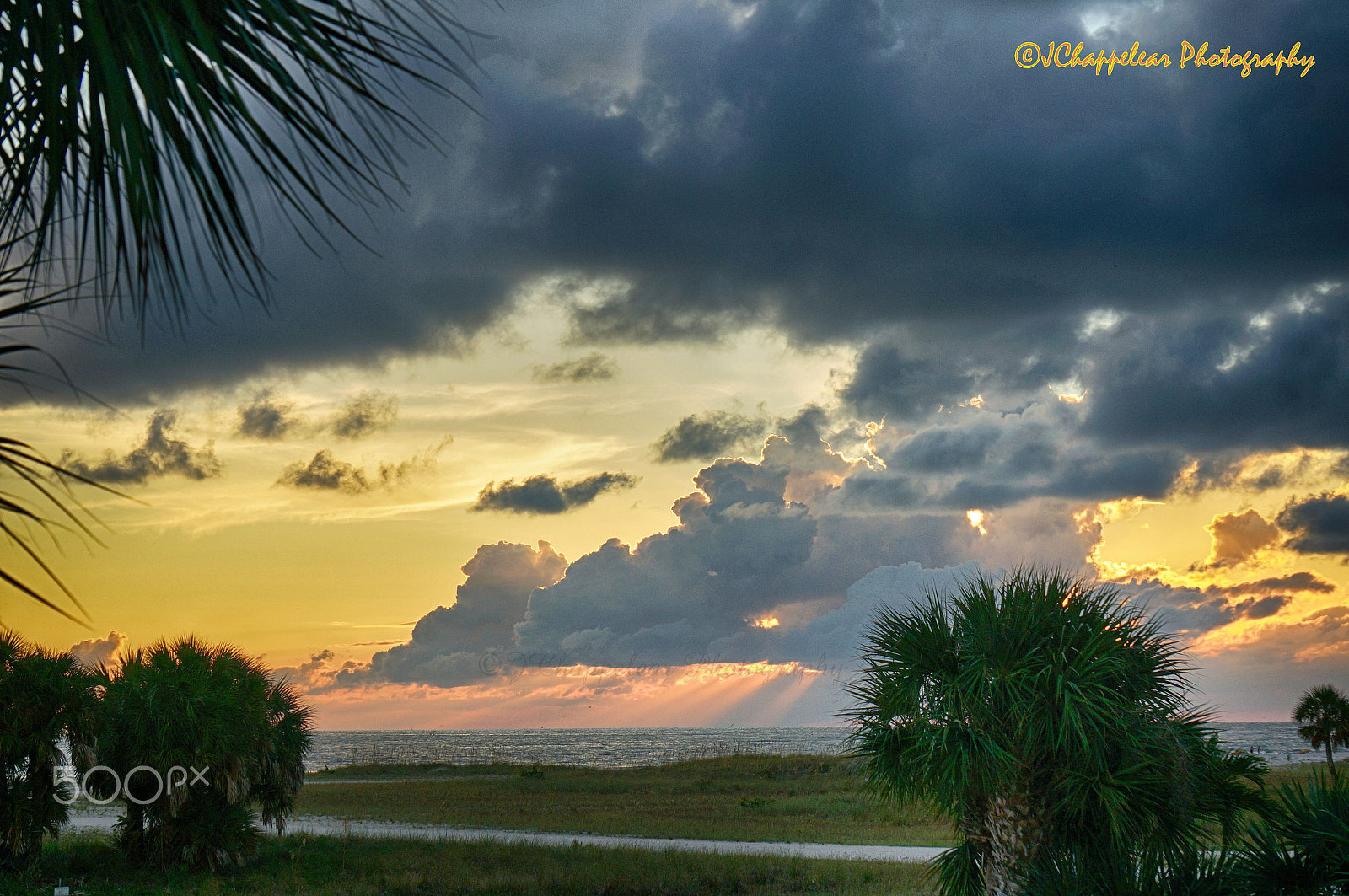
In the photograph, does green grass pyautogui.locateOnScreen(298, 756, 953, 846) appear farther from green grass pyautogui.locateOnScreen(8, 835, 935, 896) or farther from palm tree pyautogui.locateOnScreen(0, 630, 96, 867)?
palm tree pyautogui.locateOnScreen(0, 630, 96, 867)

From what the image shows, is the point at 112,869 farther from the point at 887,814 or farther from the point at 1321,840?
the point at 887,814

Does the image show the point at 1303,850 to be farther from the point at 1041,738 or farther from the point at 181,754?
the point at 181,754

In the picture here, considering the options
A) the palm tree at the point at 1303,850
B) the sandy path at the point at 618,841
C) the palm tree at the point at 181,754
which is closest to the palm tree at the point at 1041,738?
the palm tree at the point at 1303,850

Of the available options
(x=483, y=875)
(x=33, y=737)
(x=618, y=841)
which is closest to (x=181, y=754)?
(x=33, y=737)

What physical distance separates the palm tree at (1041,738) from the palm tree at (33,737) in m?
17.2

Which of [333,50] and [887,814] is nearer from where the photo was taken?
[333,50]

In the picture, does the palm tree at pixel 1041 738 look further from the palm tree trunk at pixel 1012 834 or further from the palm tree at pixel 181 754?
the palm tree at pixel 181 754

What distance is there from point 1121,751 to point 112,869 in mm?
21448

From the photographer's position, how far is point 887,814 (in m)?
36.4

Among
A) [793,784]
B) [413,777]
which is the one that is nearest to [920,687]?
[793,784]

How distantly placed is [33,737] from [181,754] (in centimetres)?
296

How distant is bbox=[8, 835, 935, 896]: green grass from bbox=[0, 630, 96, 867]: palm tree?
0.89m

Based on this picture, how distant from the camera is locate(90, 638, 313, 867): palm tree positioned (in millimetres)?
21781

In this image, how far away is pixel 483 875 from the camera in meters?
21.8
